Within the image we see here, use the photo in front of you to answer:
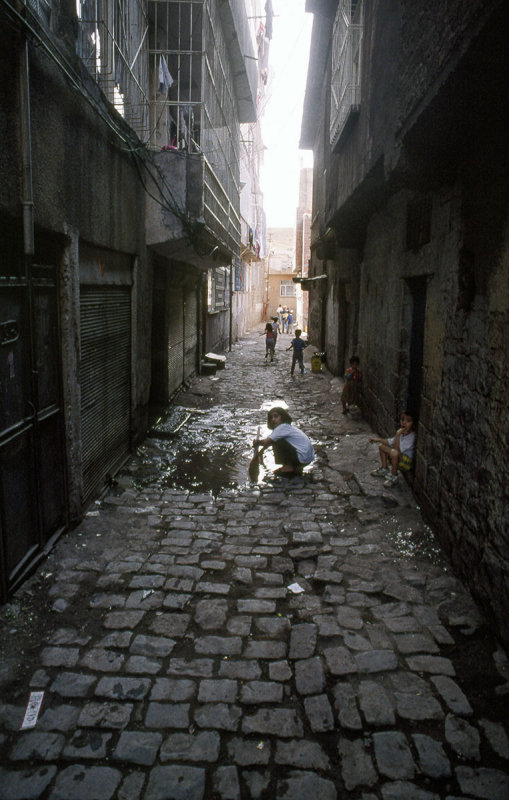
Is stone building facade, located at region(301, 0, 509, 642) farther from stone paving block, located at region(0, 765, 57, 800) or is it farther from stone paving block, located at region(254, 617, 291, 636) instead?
stone paving block, located at region(0, 765, 57, 800)

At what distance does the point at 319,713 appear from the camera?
309 centimetres

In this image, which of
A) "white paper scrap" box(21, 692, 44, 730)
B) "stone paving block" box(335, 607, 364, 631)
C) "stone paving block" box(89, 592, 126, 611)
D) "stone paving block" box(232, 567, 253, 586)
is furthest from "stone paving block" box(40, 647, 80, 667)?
"stone paving block" box(335, 607, 364, 631)

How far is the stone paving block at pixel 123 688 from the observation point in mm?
3211

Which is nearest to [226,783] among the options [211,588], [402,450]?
[211,588]

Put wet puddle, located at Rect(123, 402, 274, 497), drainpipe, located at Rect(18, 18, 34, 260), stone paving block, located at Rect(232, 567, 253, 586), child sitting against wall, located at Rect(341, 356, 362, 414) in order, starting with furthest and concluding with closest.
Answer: child sitting against wall, located at Rect(341, 356, 362, 414)
wet puddle, located at Rect(123, 402, 274, 497)
stone paving block, located at Rect(232, 567, 253, 586)
drainpipe, located at Rect(18, 18, 34, 260)

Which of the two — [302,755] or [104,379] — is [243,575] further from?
[104,379]

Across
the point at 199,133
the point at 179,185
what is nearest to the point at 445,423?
the point at 179,185

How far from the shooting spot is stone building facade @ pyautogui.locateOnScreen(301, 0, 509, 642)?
11.8 feet

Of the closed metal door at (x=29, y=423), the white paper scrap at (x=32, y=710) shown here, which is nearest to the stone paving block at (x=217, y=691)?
the white paper scrap at (x=32, y=710)

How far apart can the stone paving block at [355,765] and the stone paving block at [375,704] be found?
0.19m

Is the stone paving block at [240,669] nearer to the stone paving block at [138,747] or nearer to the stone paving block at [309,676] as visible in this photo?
the stone paving block at [309,676]

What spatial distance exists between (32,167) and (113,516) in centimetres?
355

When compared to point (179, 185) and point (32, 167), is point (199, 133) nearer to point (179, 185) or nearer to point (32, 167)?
point (179, 185)

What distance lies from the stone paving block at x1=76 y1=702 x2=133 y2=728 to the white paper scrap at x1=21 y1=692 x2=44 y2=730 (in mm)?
255
